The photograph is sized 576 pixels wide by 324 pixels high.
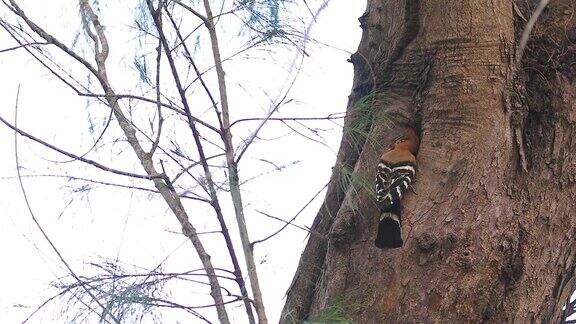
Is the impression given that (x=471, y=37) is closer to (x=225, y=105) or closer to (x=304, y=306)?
(x=225, y=105)

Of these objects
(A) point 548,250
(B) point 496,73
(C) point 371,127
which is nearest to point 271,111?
(C) point 371,127

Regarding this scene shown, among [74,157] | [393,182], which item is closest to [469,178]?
[393,182]

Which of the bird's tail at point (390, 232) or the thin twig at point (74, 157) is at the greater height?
the thin twig at point (74, 157)

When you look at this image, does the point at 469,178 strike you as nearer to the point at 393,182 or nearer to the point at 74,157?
the point at 393,182

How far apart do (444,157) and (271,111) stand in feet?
1.47

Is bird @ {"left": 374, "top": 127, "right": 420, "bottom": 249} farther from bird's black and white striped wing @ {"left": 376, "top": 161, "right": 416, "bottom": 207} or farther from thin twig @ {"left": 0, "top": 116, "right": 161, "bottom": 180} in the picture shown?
thin twig @ {"left": 0, "top": 116, "right": 161, "bottom": 180}

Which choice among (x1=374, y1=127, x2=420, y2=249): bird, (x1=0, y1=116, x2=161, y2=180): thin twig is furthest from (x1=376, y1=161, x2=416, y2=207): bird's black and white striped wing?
(x1=0, y1=116, x2=161, y2=180): thin twig

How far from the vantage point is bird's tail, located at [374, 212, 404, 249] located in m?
1.92

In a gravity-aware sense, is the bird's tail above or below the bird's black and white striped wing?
below

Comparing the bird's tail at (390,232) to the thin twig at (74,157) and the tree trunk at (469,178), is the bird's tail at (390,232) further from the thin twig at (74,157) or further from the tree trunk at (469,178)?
the thin twig at (74,157)

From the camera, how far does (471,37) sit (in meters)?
2.04

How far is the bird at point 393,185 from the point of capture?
6.33 ft

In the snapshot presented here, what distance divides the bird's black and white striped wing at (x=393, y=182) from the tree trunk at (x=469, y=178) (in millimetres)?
32

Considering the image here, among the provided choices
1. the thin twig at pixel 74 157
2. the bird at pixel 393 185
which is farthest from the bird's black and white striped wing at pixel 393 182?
the thin twig at pixel 74 157
